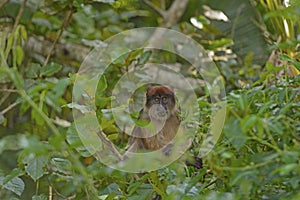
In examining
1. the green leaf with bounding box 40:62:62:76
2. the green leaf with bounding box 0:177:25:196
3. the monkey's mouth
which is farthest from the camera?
the monkey's mouth

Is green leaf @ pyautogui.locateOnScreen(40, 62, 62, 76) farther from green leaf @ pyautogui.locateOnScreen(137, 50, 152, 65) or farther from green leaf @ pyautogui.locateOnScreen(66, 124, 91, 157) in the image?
green leaf @ pyautogui.locateOnScreen(66, 124, 91, 157)

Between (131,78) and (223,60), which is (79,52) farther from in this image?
(131,78)

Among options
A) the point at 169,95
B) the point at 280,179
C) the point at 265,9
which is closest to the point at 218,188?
the point at 280,179

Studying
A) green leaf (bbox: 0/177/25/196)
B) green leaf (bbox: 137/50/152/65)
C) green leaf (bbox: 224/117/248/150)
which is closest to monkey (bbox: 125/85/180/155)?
green leaf (bbox: 137/50/152/65)

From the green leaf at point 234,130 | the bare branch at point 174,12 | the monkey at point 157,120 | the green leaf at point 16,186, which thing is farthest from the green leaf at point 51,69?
the bare branch at point 174,12

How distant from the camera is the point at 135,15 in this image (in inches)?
186

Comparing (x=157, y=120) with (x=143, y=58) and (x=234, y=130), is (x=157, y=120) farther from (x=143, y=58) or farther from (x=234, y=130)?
(x=234, y=130)

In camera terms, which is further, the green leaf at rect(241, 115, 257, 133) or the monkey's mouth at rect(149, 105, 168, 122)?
the monkey's mouth at rect(149, 105, 168, 122)

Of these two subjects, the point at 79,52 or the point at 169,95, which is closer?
the point at 169,95

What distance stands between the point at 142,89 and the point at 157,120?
0.16 metres

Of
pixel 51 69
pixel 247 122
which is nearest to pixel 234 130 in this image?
pixel 247 122

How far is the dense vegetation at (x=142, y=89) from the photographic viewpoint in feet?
4.18

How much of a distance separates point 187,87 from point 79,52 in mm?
930

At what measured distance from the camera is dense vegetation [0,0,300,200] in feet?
4.18
